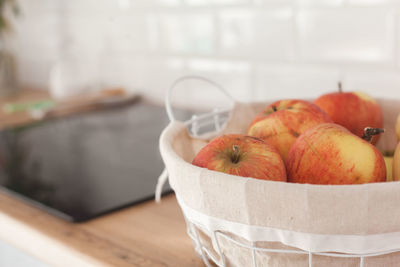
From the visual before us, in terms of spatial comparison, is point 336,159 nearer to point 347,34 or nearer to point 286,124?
point 286,124

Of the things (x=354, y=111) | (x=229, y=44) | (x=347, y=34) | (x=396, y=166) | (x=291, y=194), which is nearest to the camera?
(x=291, y=194)

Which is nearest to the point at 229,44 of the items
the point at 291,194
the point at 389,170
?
the point at 389,170

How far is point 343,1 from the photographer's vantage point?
1.04m

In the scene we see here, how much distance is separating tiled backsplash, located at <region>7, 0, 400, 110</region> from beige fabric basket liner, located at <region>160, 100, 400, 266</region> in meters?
0.65

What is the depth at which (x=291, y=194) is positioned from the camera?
1.33 ft

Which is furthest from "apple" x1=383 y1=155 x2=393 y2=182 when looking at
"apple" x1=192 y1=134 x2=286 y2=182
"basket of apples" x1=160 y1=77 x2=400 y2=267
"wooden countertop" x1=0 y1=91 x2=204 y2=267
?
"wooden countertop" x1=0 y1=91 x2=204 y2=267

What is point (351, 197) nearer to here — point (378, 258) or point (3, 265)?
point (378, 258)

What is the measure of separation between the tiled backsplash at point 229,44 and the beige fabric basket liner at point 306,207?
646mm

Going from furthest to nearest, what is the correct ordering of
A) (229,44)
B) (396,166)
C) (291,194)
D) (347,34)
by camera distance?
(229,44)
(347,34)
(396,166)
(291,194)

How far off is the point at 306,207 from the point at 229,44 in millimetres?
965

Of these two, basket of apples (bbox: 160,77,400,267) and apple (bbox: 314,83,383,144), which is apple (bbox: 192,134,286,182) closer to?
basket of apples (bbox: 160,77,400,267)

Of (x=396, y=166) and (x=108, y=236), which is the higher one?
(x=396, y=166)

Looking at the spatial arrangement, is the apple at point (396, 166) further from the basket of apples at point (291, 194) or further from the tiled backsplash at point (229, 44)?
the tiled backsplash at point (229, 44)

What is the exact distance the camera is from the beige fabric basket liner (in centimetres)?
40
